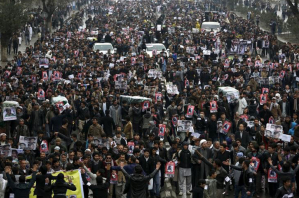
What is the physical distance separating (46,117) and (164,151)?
16.0 ft

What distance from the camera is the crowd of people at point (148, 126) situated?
43.0 ft

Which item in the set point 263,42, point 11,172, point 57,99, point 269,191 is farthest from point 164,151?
point 263,42

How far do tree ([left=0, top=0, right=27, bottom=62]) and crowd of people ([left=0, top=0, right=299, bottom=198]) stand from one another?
2907mm

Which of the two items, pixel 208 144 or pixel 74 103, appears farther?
pixel 74 103

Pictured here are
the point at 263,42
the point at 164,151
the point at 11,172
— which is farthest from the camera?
the point at 263,42

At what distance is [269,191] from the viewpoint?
14500mm

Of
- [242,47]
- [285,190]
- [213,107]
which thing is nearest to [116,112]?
[213,107]

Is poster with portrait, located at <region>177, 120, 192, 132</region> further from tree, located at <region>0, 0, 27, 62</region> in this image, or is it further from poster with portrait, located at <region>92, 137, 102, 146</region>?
tree, located at <region>0, 0, 27, 62</region>

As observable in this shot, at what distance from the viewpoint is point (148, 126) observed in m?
17.6

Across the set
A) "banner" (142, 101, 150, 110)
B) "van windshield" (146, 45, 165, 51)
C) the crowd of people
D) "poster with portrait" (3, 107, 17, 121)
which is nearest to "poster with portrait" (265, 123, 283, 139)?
the crowd of people

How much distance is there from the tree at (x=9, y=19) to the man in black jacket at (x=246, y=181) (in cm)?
2236

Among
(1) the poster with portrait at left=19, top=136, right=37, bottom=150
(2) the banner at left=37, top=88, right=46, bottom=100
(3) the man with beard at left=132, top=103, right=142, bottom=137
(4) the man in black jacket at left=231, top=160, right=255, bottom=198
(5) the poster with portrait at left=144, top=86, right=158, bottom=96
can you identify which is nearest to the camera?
(4) the man in black jacket at left=231, top=160, right=255, bottom=198

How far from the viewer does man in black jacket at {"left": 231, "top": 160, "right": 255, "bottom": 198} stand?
1303cm

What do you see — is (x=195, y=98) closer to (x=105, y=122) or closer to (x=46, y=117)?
(x=105, y=122)
